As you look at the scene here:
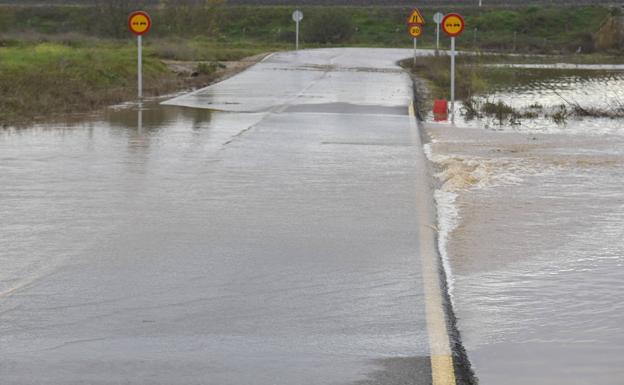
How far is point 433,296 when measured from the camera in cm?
873

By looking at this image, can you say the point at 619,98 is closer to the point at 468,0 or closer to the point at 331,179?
the point at 331,179

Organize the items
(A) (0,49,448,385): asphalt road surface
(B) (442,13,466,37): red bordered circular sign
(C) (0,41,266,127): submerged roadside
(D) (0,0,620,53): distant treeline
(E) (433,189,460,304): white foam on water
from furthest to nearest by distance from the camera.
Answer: (D) (0,0,620,53): distant treeline < (B) (442,13,466,37): red bordered circular sign < (C) (0,41,266,127): submerged roadside < (E) (433,189,460,304): white foam on water < (A) (0,49,448,385): asphalt road surface

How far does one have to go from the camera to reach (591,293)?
29.4 feet

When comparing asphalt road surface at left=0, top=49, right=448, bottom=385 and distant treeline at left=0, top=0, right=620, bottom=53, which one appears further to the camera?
distant treeline at left=0, top=0, right=620, bottom=53

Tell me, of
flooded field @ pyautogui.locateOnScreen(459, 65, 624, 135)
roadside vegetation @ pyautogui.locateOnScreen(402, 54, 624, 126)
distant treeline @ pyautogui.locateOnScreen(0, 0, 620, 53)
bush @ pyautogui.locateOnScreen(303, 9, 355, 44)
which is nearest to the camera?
flooded field @ pyautogui.locateOnScreen(459, 65, 624, 135)

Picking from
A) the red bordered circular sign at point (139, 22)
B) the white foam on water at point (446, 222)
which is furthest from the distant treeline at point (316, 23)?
the white foam on water at point (446, 222)

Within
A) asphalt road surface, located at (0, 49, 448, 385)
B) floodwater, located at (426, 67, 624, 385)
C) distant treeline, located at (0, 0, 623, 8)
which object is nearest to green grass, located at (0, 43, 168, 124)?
asphalt road surface, located at (0, 49, 448, 385)

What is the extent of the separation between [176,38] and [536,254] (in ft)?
181

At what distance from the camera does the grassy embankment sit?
28328 mm

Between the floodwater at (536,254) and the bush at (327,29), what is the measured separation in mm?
62874

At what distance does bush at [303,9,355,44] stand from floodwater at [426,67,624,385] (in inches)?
2475

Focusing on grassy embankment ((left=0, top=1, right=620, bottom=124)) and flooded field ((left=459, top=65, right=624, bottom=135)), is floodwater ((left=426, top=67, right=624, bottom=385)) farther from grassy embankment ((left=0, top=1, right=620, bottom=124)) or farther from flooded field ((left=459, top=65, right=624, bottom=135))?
grassy embankment ((left=0, top=1, right=620, bottom=124))

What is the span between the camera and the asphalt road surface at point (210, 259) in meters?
7.10

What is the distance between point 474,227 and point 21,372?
5.77 meters
